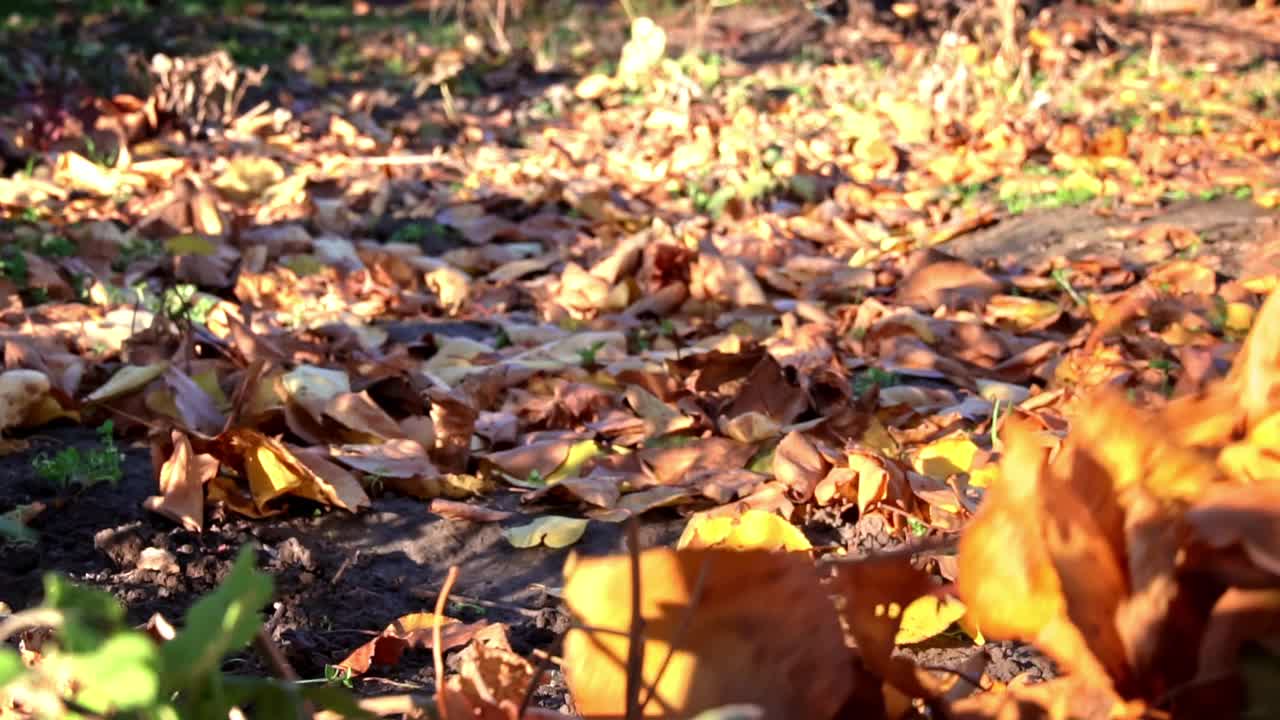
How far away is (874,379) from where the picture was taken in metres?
3.00

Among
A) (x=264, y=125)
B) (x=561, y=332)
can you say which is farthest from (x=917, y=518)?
(x=264, y=125)

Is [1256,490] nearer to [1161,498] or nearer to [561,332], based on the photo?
[1161,498]

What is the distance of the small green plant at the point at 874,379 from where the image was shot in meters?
2.97

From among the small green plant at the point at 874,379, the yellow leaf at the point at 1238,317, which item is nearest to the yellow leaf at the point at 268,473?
the small green plant at the point at 874,379

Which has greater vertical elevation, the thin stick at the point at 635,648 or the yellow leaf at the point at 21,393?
the thin stick at the point at 635,648

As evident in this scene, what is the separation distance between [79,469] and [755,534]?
1.17 m

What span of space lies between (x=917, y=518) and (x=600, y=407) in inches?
34.8

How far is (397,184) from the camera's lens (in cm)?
536

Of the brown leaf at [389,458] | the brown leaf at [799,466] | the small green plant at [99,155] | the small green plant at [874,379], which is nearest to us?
the brown leaf at [799,466]

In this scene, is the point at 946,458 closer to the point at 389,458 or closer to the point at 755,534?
the point at 755,534

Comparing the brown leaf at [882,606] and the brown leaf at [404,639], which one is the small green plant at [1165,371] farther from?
the brown leaf at [882,606]

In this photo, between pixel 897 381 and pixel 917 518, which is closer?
pixel 917 518

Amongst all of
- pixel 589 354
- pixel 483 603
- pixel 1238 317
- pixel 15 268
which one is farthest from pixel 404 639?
pixel 15 268

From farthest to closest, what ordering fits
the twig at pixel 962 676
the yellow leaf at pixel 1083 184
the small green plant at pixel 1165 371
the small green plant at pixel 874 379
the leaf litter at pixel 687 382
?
the yellow leaf at pixel 1083 184 → the small green plant at pixel 874 379 → the small green plant at pixel 1165 371 → the twig at pixel 962 676 → the leaf litter at pixel 687 382
